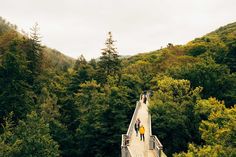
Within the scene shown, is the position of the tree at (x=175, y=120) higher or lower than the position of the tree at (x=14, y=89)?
lower

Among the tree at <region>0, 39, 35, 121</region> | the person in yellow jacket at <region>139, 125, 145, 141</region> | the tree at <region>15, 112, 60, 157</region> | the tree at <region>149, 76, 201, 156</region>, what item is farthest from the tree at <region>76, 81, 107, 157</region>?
the person in yellow jacket at <region>139, 125, 145, 141</region>

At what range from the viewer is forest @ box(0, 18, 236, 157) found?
3588 centimetres

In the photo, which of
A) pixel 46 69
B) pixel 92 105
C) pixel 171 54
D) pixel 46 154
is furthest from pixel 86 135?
A: pixel 171 54

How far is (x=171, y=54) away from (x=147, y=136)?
134ft

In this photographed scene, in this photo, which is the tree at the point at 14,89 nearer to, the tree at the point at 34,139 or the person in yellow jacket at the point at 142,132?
the tree at the point at 34,139

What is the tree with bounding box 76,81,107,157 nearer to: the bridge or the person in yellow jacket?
the bridge

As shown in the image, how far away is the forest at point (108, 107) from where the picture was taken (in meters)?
35.9

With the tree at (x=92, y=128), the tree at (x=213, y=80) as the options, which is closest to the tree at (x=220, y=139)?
the tree at (x=213, y=80)

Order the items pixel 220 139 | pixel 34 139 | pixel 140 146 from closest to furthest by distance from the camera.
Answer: pixel 220 139
pixel 140 146
pixel 34 139

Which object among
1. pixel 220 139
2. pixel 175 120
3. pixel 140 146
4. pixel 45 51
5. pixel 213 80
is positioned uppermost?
pixel 45 51

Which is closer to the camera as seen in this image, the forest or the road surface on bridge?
the road surface on bridge

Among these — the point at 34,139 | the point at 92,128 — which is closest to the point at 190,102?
the point at 92,128

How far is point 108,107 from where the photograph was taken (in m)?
44.8

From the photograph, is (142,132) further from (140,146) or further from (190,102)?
(190,102)
